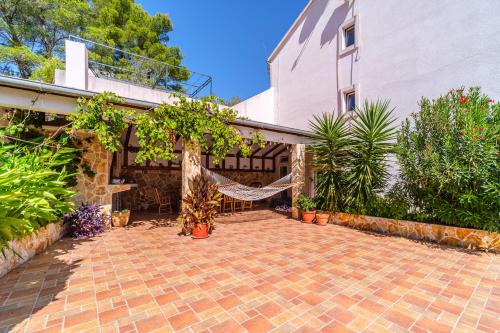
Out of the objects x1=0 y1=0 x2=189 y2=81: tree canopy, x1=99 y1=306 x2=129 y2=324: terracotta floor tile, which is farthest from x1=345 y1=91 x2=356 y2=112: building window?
x1=99 y1=306 x2=129 y2=324: terracotta floor tile

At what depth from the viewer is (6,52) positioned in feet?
33.5

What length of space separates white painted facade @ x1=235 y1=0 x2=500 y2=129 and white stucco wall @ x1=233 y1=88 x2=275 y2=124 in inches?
1.7

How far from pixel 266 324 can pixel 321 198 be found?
4.94 metres

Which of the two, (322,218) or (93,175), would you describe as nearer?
(93,175)

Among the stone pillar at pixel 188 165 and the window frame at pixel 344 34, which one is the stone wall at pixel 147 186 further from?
the window frame at pixel 344 34

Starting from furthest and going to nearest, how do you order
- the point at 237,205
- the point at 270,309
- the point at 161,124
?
the point at 237,205
the point at 161,124
the point at 270,309

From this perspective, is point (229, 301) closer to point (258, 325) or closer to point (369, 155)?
point (258, 325)

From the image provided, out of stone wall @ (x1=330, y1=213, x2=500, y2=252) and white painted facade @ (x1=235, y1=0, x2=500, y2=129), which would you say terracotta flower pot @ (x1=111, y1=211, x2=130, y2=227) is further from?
white painted facade @ (x1=235, y1=0, x2=500, y2=129)

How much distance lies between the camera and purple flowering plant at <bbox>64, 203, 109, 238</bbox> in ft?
14.4

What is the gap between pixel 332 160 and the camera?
5926mm

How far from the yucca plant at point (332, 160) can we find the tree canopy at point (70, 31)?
21.6 feet

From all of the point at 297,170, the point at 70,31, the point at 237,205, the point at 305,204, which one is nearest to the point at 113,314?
the point at 305,204

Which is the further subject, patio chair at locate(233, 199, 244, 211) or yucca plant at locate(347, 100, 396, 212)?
patio chair at locate(233, 199, 244, 211)

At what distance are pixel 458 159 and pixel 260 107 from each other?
296 inches
